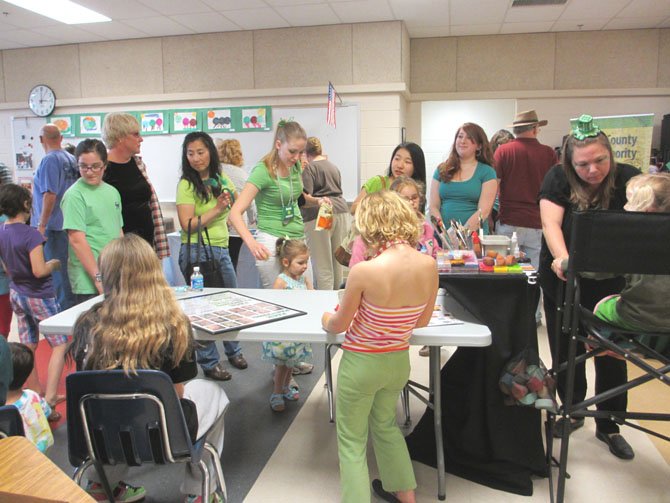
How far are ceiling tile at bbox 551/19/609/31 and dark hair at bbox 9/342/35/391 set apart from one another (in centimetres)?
586

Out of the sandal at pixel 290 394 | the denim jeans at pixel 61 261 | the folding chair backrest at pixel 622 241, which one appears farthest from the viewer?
the denim jeans at pixel 61 261

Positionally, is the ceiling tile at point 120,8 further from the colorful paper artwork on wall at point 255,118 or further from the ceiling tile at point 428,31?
the ceiling tile at point 428,31

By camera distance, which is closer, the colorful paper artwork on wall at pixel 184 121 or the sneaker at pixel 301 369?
the sneaker at pixel 301 369

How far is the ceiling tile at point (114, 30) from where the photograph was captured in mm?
5586

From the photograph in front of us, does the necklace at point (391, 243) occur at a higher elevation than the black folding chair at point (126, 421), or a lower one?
higher

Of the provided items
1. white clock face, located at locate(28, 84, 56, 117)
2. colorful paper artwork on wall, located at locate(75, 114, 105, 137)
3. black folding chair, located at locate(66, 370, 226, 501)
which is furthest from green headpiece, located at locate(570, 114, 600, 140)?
white clock face, located at locate(28, 84, 56, 117)

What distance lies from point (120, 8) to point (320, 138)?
2.35 m

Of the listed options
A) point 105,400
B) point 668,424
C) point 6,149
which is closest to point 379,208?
point 105,400

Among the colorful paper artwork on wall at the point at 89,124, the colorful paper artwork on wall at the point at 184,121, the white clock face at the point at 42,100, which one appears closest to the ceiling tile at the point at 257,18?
the colorful paper artwork on wall at the point at 184,121

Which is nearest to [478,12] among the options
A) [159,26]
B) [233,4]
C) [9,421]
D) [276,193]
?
[233,4]

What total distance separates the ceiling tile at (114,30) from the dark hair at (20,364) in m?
4.61

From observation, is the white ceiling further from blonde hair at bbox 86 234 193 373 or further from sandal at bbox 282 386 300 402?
blonde hair at bbox 86 234 193 373

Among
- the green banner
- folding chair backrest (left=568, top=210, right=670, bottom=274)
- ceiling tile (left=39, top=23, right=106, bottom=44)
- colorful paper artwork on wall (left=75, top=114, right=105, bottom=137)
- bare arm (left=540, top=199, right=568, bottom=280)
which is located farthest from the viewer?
colorful paper artwork on wall (left=75, top=114, right=105, bottom=137)

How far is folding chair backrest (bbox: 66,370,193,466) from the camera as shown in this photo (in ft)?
4.79
